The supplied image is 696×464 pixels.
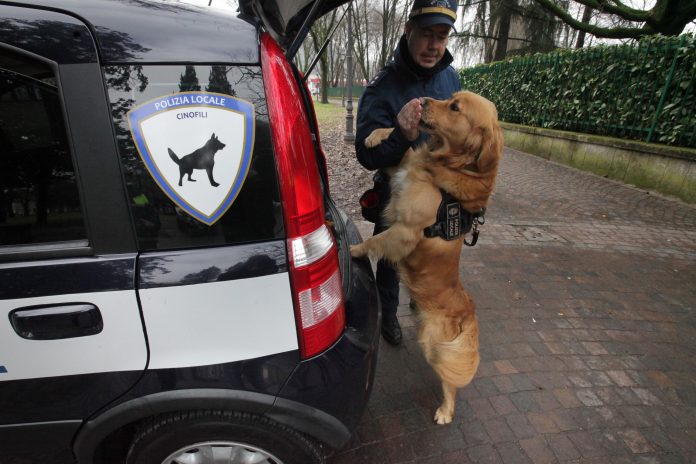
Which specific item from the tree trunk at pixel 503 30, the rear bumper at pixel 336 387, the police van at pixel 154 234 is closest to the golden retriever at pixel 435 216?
the rear bumper at pixel 336 387

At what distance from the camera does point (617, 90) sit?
7.82m

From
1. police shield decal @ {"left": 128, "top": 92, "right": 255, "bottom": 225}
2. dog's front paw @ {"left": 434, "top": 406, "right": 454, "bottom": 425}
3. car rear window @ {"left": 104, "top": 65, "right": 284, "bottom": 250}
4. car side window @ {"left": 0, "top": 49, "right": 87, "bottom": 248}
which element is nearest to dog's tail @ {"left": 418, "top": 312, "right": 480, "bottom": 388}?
dog's front paw @ {"left": 434, "top": 406, "right": 454, "bottom": 425}

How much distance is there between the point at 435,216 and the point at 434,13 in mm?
1141

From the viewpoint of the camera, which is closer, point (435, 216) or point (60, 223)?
point (60, 223)

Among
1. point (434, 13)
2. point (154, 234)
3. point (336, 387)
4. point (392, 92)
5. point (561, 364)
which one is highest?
point (434, 13)

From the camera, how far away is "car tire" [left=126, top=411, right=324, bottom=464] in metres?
1.37

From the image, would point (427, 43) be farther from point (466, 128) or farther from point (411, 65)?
point (466, 128)

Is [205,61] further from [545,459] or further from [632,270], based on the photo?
[632,270]

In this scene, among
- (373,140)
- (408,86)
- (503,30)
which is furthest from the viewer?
(503,30)

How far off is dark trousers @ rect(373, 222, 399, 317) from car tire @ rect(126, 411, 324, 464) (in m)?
1.38

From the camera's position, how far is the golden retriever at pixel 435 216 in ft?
7.06

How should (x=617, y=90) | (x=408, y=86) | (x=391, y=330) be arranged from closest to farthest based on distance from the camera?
(x=408, y=86)
(x=391, y=330)
(x=617, y=90)

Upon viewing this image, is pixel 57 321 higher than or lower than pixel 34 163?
lower

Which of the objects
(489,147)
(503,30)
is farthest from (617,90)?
(503,30)
